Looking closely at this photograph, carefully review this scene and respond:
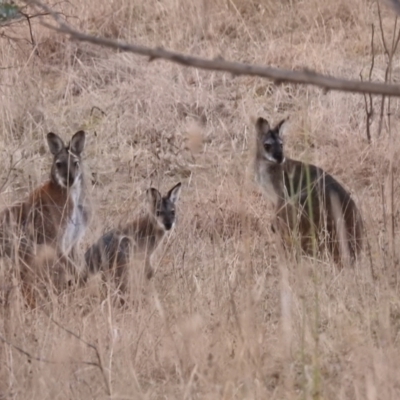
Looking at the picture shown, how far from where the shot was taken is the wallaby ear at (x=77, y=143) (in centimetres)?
753

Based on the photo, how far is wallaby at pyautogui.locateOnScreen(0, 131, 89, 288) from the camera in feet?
19.6

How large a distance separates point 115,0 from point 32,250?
19.4ft

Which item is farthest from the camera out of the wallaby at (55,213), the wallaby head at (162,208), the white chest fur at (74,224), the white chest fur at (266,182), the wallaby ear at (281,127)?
the wallaby ear at (281,127)

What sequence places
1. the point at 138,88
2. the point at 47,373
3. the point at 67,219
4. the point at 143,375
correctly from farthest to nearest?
the point at 138,88 → the point at 67,219 → the point at 143,375 → the point at 47,373

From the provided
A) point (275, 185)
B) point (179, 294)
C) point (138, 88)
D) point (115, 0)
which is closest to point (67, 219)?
point (275, 185)

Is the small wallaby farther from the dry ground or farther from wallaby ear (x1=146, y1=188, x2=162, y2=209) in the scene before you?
the dry ground

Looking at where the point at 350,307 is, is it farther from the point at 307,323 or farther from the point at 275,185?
the point at 275,185

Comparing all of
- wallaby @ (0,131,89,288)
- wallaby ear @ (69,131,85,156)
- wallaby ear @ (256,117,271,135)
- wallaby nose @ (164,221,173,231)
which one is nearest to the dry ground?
wallaby nose @ (164,221,173,231)

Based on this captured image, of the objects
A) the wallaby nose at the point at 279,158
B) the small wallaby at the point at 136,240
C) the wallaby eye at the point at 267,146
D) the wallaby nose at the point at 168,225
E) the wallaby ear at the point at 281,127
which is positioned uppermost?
the wallaby ear at the point at 281,127

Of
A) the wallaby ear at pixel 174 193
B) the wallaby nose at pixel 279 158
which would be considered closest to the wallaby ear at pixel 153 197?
the wallaby ear at pixel 174 193

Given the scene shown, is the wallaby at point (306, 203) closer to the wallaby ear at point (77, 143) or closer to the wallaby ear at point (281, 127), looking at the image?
the wallaby ear at point (281, 127)

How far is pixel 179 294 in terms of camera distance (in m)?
4.94

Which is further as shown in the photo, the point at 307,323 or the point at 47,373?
the point at 307,323

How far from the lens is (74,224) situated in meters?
7.07
